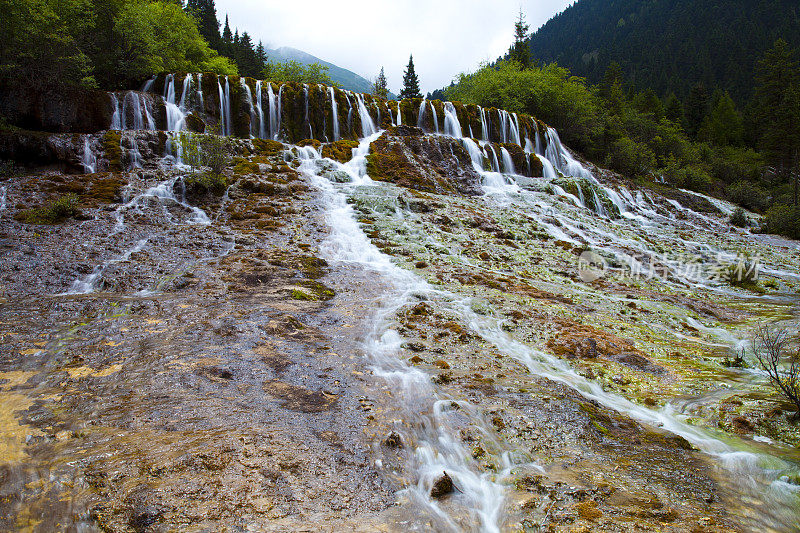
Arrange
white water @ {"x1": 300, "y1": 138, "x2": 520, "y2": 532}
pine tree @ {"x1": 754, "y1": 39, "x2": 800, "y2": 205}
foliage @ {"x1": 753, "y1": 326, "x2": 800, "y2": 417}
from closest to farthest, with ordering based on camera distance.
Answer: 1. white water @ {"x1": 300, "y1": 138, "x2": 520, "y2": 532}
2. foliage @ {"x1": 753, "y1": 326, "x2": 800, "y2": 417}
3. pine tree @ {"x1": 754, "y1": 39, "x2": 800, "y2": 205}

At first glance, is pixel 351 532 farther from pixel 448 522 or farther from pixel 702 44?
pixel 702 44

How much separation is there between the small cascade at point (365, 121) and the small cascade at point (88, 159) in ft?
46.4

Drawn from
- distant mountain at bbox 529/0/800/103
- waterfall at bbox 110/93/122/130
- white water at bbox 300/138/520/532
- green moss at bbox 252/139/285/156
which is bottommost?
white water at bbox 300/138/520/532

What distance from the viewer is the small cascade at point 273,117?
21.3m

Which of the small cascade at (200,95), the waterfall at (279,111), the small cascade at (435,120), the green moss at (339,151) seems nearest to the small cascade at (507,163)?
the small cascade at (435,120)

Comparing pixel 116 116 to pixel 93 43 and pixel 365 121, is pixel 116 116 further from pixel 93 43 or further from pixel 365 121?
Answer: pixel 365 121

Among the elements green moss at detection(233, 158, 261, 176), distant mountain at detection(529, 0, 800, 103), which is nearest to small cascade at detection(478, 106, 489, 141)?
green moss at detection(233, 158, 261, 176)

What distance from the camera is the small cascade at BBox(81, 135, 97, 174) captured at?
13.1 m

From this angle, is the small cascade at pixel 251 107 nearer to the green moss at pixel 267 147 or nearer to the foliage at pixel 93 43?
the green moss at pixel 267 147

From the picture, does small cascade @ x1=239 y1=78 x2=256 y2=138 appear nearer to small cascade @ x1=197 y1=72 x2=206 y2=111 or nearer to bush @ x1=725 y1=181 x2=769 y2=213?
small cascade @ x1=197 y1=72 x2=206 y2=111

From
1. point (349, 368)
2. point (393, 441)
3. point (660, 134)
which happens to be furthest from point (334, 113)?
point (660, 134)

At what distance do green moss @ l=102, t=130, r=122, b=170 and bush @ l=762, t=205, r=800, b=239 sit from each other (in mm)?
34021

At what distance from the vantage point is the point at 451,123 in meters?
26.0

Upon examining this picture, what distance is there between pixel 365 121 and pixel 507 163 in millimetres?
9742
